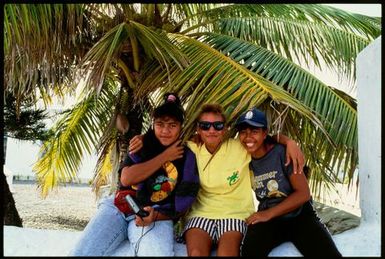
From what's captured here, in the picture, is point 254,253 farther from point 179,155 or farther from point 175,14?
point 175,14

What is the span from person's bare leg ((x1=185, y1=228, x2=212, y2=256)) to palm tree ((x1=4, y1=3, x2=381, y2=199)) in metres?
0.96

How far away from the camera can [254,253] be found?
2.83 metres

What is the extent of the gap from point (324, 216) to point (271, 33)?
7.92 ft

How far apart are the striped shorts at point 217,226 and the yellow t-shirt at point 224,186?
0.11ft

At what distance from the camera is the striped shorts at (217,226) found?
3.00 m

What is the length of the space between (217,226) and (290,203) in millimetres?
465

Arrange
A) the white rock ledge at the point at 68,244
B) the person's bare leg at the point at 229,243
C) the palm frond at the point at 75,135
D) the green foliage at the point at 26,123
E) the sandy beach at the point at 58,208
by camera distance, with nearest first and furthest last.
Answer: the person's bare leg at the point at 229,243 < the white rock ledge at the point at 68,244 < the green foliage at the point at 26,123 < the palm frond at the point at 75,135 < the sandy beach at the point at 58,208

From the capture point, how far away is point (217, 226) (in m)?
3.03

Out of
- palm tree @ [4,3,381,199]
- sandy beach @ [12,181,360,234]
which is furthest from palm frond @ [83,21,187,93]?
sandy beach @ [12,181,360,234]

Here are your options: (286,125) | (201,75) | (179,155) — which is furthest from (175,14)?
(179,155)

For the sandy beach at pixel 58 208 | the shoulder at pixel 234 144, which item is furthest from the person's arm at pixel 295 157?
the sandy beach at pixel 58 208

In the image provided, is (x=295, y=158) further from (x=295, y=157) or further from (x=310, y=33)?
(x=310, y=33)

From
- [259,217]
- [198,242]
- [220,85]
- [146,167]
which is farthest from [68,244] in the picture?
[220,85]

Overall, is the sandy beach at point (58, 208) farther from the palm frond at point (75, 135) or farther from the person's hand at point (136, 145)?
the person's hand at point (136, 145)
